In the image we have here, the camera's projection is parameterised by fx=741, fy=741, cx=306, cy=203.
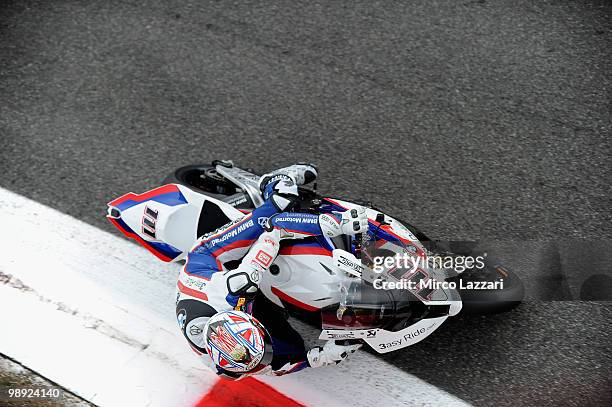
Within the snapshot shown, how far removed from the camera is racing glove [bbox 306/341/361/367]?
5.49 metres

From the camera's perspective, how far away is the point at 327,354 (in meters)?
5.49

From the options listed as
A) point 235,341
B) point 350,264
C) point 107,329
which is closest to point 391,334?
point 350,264

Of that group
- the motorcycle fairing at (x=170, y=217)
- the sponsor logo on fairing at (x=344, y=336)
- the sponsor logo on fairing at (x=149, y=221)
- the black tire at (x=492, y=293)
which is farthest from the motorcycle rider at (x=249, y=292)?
the black tire at (x=492, y=293)

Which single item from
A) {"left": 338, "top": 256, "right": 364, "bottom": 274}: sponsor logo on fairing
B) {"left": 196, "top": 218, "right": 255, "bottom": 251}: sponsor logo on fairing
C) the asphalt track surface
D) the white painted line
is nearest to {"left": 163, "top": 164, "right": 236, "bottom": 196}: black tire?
{"left": 196, "top": 218, "right": 255, "bottom": 251}: sponsor logo on fairing

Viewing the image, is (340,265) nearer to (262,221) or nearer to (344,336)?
(344,336)

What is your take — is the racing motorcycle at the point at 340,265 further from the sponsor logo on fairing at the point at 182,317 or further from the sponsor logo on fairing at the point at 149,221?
the sponsor logo on fairing at the point at 182,317

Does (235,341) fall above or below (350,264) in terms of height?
below

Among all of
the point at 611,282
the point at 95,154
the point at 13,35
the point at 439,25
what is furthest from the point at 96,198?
the point at 611,282

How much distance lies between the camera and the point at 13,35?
9195 mm

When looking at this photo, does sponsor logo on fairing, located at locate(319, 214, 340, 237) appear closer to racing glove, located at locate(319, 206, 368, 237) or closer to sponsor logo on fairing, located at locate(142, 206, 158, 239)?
racing glove, located at locate(319, 206, 368, 237)

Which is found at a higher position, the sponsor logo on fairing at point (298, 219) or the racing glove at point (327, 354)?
the sponsor logo on fairing at point (298, 219)

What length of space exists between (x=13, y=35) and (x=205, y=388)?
547 centimetres

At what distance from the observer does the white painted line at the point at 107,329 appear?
239 inches

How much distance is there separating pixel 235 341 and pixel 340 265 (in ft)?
2.84
